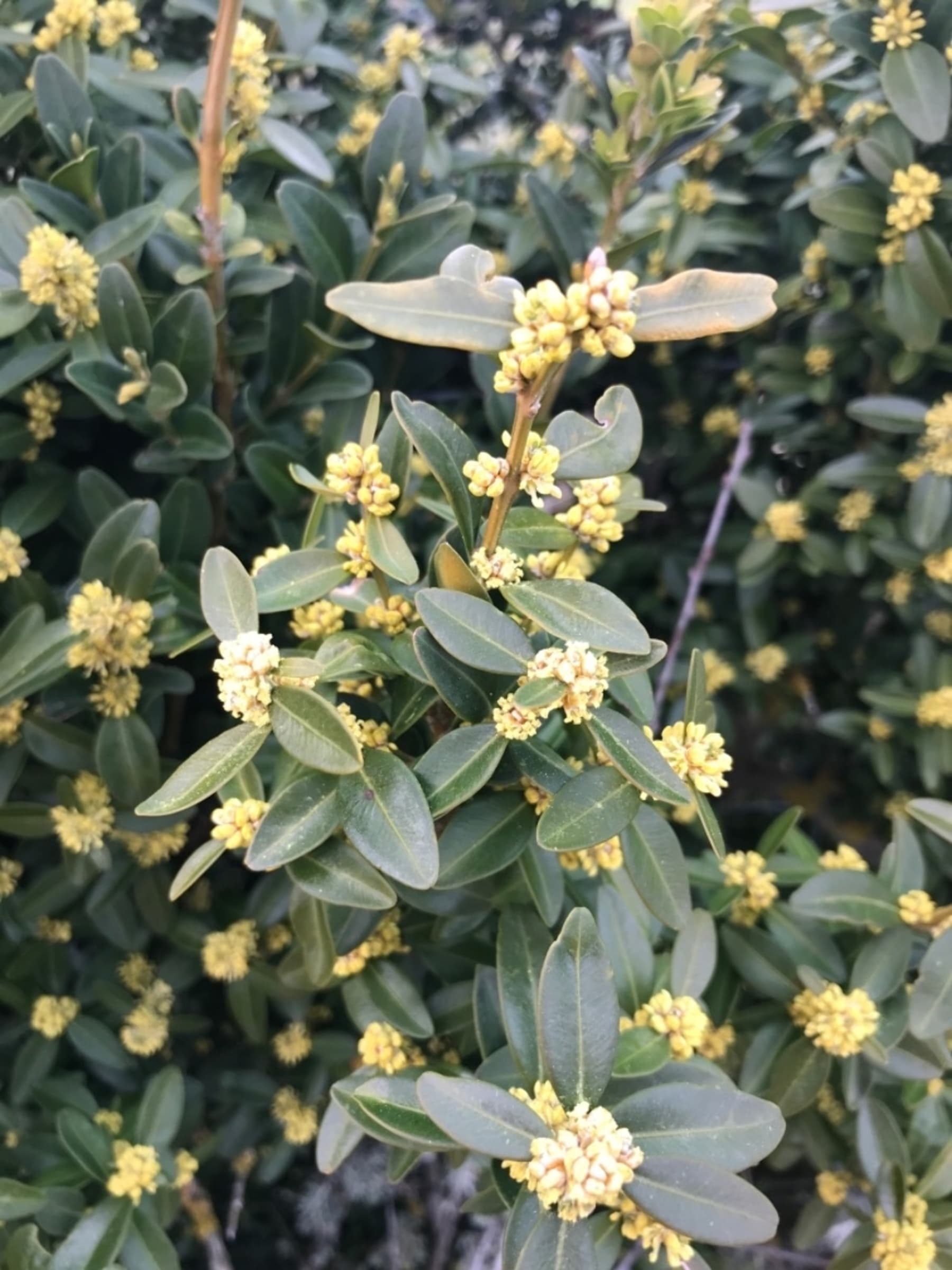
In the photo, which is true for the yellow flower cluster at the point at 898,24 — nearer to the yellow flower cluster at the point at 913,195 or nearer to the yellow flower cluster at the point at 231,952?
the yellow flower cluster at the point at 913,195

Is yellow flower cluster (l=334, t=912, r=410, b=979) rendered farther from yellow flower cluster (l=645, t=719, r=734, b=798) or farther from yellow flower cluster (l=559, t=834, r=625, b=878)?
yellow flower cluster (l=645, t=719, r=734, b=798)

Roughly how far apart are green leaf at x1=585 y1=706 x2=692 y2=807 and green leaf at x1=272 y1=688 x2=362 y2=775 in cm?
16

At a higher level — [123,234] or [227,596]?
[123,234]

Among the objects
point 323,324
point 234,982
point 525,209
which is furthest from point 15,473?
point 525,209

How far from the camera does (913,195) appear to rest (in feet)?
3.55

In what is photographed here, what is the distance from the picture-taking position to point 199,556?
1.05m

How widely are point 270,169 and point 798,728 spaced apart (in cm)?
128

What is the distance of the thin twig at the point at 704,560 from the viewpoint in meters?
1.27

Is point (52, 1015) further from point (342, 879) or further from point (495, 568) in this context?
point (495, 568)

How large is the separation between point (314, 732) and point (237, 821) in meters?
0.13

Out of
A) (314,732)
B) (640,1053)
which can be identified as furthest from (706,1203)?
(314,732)

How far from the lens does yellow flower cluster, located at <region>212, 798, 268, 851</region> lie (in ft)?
2.10

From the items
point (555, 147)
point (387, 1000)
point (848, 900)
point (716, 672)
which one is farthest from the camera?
point (716, 672)

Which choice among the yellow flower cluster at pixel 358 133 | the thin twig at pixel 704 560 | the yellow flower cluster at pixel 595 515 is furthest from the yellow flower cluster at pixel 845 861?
the yellow flower cluster at pixel 358 133
